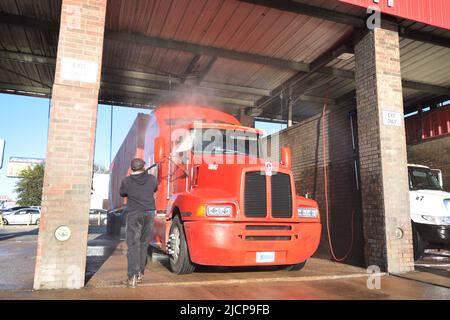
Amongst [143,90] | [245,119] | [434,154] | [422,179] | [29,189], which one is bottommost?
[422,179]

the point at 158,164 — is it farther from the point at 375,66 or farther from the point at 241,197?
the point at 375,66

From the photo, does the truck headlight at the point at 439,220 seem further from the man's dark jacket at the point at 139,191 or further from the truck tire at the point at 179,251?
the man's dark jacket at the point at 139,191

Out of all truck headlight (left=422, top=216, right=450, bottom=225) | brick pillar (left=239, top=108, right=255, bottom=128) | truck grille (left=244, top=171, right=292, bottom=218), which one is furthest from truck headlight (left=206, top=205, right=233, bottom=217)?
brick pillar (left=239, top=108, right=255, bottom=128)

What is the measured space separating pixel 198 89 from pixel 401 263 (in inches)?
297

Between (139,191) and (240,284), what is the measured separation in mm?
2012

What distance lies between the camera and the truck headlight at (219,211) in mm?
5316

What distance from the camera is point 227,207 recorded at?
17.7 ft

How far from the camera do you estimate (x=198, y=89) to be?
11555mm

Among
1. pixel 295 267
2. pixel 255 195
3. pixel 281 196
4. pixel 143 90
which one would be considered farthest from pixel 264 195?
pixel 143 90

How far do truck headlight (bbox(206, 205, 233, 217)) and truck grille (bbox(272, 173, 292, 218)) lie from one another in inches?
30.4

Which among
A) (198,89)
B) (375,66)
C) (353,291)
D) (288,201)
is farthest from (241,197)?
(198,89)

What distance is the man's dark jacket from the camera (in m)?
5.39

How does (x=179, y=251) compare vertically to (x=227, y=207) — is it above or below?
below

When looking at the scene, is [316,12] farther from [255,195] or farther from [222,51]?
[255,195]
